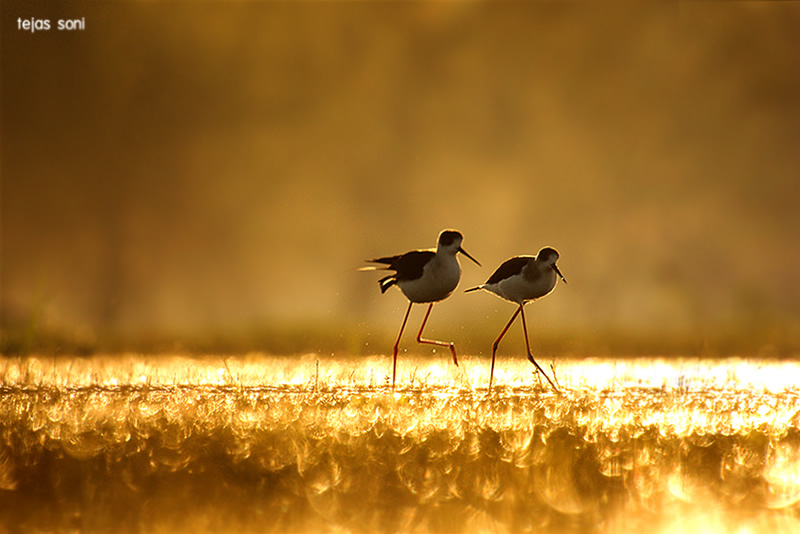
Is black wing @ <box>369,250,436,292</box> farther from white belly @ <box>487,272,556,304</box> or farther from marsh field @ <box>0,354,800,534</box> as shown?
marsh field @ <box>0,354,800,534</box>

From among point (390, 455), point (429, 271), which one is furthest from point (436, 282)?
point (390, 455)

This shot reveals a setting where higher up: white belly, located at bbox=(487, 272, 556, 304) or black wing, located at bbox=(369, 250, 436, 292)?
black wing, located at bbox=(369, 250, 436, 292)

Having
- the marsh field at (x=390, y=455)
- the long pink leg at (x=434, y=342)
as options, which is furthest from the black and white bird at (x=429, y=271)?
the marsh field at (x=390, y=455)

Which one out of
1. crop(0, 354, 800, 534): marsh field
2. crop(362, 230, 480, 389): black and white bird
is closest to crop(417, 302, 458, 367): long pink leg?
crop(362, 230, 480, 389): black and white bird

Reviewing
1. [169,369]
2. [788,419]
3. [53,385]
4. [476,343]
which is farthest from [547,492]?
[476,343]

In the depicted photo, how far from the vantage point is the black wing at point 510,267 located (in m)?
9.55

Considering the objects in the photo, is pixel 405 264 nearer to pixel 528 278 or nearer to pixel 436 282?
pixel 436 282

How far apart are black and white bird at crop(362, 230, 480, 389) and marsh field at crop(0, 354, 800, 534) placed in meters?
1.24

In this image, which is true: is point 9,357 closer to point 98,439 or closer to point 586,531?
point 98,439

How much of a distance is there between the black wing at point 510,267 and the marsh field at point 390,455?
132cm

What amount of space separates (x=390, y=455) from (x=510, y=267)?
4367 mm

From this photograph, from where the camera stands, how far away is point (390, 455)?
18.4ft

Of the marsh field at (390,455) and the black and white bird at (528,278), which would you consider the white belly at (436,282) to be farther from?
the marsh field at (390,455)

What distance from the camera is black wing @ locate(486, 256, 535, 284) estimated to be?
31.3ft
